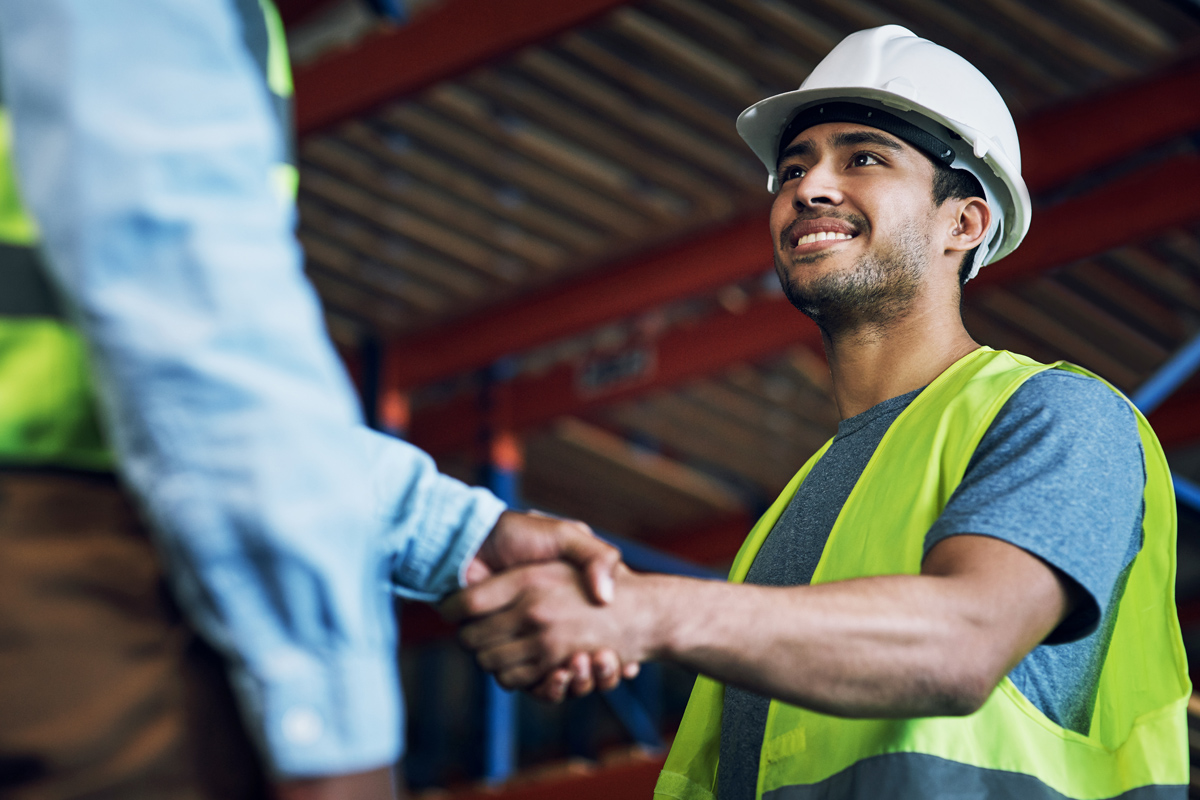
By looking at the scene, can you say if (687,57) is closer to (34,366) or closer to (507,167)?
(507,167)

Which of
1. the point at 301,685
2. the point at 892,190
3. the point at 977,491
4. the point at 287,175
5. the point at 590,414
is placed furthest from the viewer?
the point at 590,414

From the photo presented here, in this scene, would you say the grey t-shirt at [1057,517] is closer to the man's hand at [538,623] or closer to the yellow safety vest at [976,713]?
the yellow safety vest at [976,713]

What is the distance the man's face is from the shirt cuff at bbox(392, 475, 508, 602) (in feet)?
3.76

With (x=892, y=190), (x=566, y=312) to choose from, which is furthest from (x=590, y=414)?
(x=892, y=190)

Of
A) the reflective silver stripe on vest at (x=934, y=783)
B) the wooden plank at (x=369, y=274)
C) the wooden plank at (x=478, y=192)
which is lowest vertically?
the wooden plank at (x=369, y=274)

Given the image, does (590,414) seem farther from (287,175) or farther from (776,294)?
(287,175)

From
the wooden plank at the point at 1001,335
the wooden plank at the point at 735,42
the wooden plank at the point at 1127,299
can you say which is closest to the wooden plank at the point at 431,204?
the wooden plank at the point at 735,42

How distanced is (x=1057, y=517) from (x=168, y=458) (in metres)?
1.25

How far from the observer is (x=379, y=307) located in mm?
10555

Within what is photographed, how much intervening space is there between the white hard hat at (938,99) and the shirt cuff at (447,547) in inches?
57.5

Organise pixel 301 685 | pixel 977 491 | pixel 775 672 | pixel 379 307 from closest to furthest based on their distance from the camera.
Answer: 1. pixel 301 685
2. pixel 775 672
3. pixel 977 491
4. pixel 379 307

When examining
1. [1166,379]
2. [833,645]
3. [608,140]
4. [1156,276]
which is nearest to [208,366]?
[833,645]

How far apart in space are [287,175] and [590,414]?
9.72 m

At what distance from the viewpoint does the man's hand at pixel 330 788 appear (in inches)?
51.3
